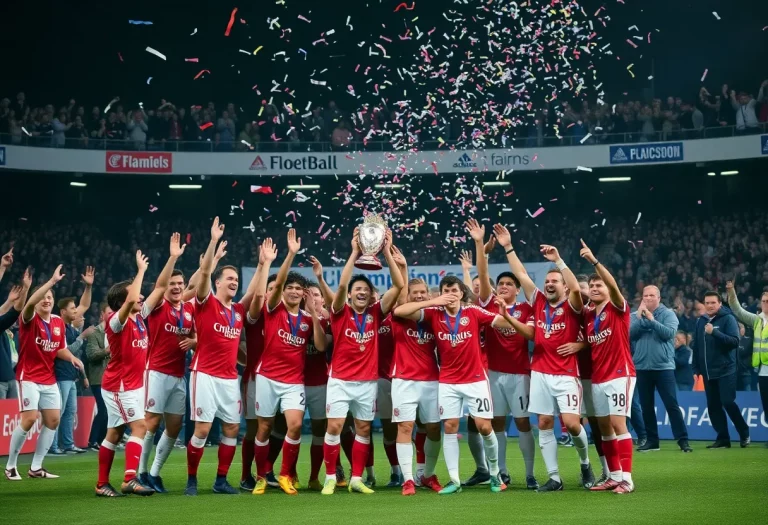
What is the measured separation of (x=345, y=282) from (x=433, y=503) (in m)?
2.41

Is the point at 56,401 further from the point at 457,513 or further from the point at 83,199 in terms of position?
the point at 83,199

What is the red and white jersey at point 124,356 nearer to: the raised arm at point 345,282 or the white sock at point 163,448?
the white sock at point 163,448

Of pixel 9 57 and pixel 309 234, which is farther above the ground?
pixel 9 57

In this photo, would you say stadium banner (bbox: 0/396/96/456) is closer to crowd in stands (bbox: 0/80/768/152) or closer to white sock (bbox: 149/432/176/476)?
white sock (bbox: 149/432/176/476)

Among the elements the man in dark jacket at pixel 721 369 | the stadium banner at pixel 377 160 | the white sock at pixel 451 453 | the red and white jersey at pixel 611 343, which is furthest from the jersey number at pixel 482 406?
the stadium banner at pixel 377 160

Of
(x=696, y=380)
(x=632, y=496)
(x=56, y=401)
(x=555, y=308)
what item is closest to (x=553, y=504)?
(x=632, y=496)

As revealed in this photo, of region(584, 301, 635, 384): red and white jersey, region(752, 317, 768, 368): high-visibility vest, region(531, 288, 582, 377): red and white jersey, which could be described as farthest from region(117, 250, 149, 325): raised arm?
region(752, 317, 768, 368): high-visibility vest

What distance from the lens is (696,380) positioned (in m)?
21.2

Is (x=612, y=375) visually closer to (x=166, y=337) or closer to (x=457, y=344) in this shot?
(x=457, y=344)

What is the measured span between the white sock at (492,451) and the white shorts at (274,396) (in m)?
1.97

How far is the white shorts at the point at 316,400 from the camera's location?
36.1 feet

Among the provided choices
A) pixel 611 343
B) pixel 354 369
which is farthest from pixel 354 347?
pixel 611 343

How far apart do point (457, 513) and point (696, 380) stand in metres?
13.9

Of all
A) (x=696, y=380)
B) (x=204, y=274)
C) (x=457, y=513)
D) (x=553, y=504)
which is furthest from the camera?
(x=696, y=380)
